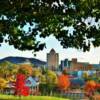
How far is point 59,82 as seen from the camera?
113m

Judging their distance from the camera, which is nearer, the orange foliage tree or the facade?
the orange foliage tree

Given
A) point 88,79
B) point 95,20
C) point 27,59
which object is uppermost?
point 27,59

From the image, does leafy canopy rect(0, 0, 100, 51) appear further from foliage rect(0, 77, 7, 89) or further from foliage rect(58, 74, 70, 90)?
foliage rect(58, 74, 70, 90)

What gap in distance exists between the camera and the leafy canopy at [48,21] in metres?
14.9

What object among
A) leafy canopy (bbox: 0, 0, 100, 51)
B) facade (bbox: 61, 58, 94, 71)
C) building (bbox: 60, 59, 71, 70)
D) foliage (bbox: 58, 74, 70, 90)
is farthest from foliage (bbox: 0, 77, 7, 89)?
leafy canopy (bbox: 0, 0, 100, 51)

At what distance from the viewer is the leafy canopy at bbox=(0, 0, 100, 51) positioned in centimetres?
1485

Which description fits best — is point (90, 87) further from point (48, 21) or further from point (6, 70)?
point (48, 21)

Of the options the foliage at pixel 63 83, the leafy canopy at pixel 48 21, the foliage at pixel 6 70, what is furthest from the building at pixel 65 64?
the leafy canopy at pixel 48 21

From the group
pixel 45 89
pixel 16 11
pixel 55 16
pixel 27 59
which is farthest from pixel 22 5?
pixel 27 59

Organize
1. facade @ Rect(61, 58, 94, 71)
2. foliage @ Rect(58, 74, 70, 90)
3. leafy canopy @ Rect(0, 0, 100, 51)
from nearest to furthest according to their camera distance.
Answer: leafy canopy @ Rect(0, 0, 100, 51) → foliage @ Rect(58, 74, 70, 90) → facade @ Rect(61, 58, 94, 71)

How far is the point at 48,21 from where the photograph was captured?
16.6 m

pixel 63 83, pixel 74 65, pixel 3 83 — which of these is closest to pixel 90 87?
pixel 63 83

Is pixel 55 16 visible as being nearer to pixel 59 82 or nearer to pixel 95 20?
pixel 95 20

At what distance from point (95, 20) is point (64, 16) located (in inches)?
43.8
